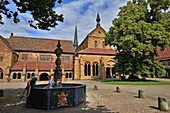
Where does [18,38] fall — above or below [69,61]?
above

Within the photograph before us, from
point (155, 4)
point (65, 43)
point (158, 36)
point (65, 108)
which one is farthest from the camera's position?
point (65, 43)

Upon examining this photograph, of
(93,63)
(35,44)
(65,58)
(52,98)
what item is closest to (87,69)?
(93,63)

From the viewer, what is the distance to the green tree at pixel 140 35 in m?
25.1

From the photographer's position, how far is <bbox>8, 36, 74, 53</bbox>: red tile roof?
142 feet

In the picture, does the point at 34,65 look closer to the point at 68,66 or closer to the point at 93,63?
the point at 68,66

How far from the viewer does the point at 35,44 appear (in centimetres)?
4541

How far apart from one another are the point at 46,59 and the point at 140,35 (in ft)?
92.8

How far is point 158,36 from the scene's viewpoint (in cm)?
2472

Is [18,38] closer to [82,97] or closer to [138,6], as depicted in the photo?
[138,6]

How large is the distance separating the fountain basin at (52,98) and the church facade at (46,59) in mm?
31985

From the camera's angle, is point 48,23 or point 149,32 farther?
point 149,32

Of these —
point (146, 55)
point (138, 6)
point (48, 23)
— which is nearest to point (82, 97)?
point (48, 23)

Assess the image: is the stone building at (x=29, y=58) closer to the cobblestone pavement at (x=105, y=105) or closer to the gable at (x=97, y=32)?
the gable at (x=97, y=32)

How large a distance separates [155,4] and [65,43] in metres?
29.8
